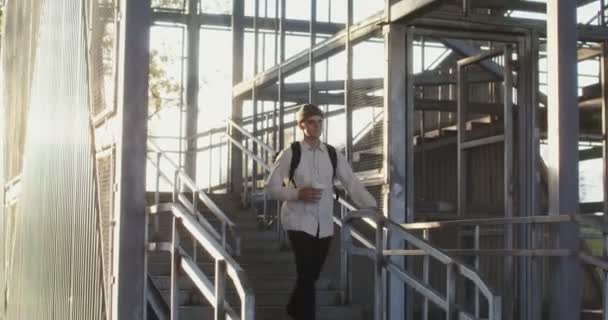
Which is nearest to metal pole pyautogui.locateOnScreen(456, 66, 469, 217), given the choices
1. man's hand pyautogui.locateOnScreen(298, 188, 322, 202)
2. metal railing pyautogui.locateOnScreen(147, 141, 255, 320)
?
man's hand pyautogui.locateOnScreen(298, 188, 322, 202)

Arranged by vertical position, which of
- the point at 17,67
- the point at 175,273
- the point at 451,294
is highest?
the point at 17,67

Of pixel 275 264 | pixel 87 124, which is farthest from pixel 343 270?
pixel 87 124

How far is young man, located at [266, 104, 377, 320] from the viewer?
677 cm

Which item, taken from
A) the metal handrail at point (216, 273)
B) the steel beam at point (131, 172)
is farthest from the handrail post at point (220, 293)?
the steel beam at point (131, 172)

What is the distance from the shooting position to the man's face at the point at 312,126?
6809mm

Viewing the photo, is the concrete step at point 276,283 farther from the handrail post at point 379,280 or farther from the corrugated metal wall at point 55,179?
the handrail post at point 379,280

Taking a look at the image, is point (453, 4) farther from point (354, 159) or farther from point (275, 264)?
point (275, 264)

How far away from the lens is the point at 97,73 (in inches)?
268

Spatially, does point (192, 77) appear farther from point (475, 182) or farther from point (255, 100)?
point (475, 182)

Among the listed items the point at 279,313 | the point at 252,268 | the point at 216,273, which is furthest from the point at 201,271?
the point at 252,268

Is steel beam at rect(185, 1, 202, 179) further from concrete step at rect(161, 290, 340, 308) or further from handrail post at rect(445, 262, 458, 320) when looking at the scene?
handrail post at rect(445, 262, 458, 320)

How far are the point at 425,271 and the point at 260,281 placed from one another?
2.27 metres

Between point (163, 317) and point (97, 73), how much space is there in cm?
172

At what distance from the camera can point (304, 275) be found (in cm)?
676
